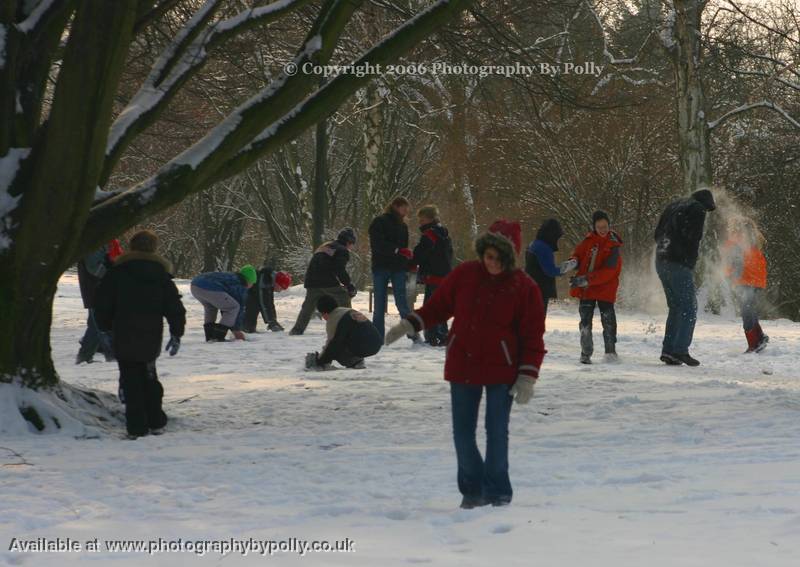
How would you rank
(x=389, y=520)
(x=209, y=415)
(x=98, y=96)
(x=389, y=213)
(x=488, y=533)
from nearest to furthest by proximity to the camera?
(x=488, y=533) < (x=389, y=520) < (x=98, y=96) < (x=209, y=415) < (x=389, y=213)

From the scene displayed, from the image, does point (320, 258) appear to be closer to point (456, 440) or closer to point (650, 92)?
point (456, 440)

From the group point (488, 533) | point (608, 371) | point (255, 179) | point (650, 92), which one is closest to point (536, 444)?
point (488, 533)

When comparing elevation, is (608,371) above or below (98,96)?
below

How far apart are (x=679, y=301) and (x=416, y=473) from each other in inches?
246

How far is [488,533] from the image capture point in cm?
547

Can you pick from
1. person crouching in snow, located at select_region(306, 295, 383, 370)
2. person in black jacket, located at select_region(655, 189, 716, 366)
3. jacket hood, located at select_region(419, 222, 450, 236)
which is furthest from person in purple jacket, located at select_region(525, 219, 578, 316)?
person crouching in snow, located at select_region(306, 295, 383, 370)

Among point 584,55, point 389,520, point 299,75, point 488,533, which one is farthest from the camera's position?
point 584,55

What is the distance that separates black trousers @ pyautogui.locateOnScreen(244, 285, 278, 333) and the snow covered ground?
533 centimetres

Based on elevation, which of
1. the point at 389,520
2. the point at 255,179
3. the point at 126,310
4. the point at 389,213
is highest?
the point at 255,179

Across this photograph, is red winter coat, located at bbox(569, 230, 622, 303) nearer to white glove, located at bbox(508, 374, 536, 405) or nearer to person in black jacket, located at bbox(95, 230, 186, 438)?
person in black jacket, located at bbox(95, 230, 186, 438)

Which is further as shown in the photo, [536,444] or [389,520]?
[536,444]

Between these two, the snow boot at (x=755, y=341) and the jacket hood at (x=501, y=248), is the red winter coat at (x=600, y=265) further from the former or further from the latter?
the jacket hood at (x=501, y=248)

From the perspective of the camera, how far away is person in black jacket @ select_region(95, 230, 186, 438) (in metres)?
8.48

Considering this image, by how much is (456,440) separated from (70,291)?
2810 centimetres
